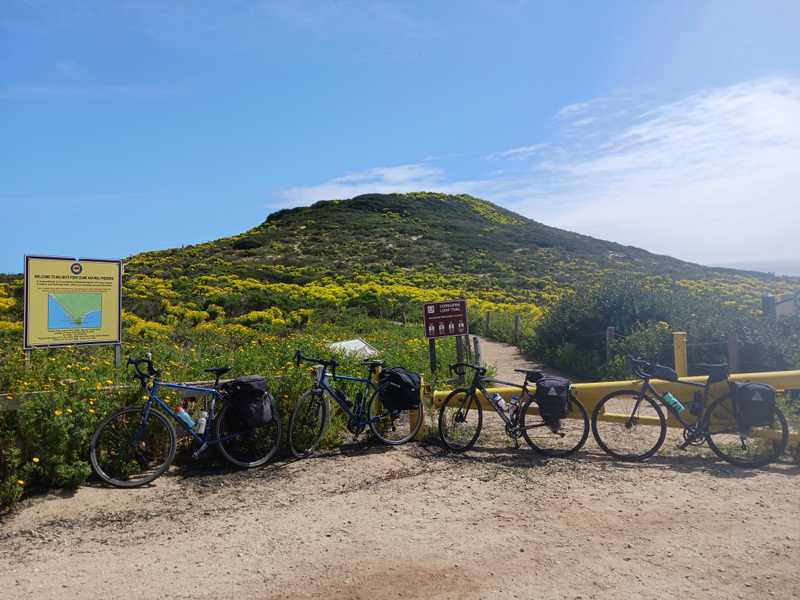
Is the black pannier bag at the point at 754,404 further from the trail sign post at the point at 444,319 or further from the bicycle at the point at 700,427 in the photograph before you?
the trail sign post at the point at 444,319

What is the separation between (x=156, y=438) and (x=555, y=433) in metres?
3.87

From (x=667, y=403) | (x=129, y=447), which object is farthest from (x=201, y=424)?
(x=667, y=403)

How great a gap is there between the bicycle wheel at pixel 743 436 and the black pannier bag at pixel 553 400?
1321 mm

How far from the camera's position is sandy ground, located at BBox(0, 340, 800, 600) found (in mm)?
3641

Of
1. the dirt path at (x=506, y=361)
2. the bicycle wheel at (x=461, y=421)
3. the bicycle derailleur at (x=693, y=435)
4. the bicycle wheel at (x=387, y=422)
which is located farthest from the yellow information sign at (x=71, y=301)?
the dirt path at (x=506, y=361)

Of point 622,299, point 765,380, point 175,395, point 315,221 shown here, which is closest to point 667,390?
point 765,380

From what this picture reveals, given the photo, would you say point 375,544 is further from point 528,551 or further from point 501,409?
point 501,409

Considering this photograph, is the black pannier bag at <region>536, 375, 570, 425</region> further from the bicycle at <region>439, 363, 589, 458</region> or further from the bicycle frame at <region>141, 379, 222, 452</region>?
the bicycle frame at <region>141, 379, 222, 452</region>

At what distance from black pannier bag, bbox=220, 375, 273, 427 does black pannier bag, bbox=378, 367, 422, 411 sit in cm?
137

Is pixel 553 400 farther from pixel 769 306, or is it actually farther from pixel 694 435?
pixel 769 306

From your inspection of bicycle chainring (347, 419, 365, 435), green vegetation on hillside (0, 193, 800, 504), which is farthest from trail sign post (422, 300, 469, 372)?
bicycle chainring (347, 419, 365, 435)

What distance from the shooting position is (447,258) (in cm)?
5300

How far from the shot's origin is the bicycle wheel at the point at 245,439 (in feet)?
19.7

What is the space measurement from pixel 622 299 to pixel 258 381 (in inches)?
438
